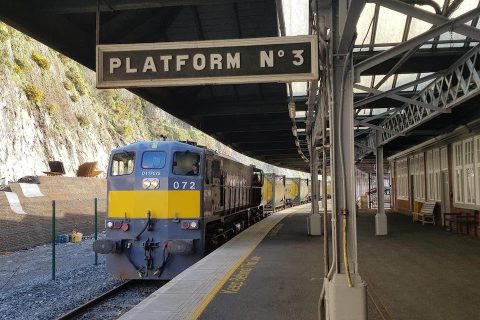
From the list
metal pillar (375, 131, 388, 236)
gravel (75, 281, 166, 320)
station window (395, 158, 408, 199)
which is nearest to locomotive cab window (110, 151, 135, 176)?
gravel (75, 281, 166, 320)

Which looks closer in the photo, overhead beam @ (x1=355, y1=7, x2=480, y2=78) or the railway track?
overhead beam @ (x1=355, y1=7, x2=480, y2=78)

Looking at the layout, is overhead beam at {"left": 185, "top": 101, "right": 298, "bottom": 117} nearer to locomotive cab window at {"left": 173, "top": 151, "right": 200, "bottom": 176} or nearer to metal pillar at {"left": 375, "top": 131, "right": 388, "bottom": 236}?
locomotive cab window at {"left": 173, "top": 151, "right": 200, "bottom": 176}

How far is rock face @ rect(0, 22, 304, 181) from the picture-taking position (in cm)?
2925

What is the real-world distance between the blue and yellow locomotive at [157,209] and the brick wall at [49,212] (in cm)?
750

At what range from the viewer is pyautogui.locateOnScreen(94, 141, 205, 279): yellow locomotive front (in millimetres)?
10883

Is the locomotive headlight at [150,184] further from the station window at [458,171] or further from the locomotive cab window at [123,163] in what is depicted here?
the station window at [458,171]

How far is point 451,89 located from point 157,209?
7942 mm

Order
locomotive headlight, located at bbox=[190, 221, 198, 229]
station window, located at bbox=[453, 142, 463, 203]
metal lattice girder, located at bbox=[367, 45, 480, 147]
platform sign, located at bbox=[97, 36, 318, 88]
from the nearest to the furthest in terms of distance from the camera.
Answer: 1. platform sign, located at bbox=[97, 36, 318, 88]
2. metal lattice girder, located at bbox=[367, 45, 480, 147]
3. locomotive headlight, located at bbox=[190, 221, 198, 229]
4. station window, located at bbox=[453, 142, 463, 203]

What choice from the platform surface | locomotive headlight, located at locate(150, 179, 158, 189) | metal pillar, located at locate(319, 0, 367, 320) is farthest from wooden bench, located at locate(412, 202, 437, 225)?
metal pillar, located at locate(319, 0, 367, 320)

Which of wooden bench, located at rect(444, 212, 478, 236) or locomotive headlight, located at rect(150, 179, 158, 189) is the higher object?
locomotive headlight, located at rect(150, 179, 158, 189)

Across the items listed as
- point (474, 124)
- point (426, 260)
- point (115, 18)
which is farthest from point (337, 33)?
point (474, 124)

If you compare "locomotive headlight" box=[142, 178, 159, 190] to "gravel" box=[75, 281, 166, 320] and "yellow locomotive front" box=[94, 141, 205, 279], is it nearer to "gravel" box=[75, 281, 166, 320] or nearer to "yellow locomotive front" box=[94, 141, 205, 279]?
"yellow locomotive front" box=[94, 141, 205, 279]

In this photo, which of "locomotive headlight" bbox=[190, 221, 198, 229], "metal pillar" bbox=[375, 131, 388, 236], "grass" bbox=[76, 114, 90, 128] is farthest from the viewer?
"grass" bbox=[76, 114, 90, 128]

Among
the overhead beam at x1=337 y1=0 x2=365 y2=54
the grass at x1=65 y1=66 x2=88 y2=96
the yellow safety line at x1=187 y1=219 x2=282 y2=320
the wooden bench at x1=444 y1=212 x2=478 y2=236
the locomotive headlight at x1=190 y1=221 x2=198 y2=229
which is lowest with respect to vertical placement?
the yellow safety line at x1=187 y1=219 x2=282 y2=320
